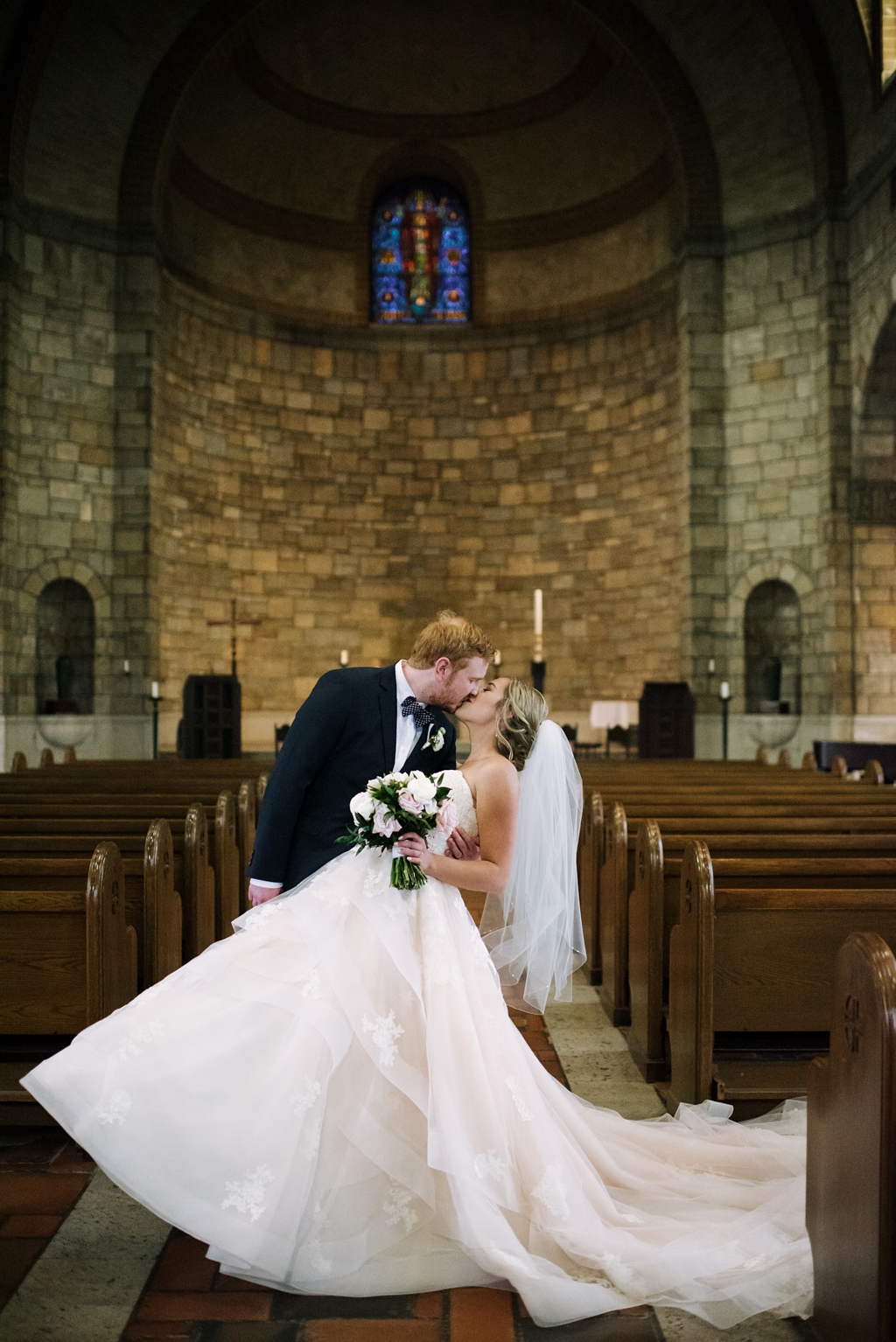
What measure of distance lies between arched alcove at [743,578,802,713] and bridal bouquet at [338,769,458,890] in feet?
33.9

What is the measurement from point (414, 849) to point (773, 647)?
10.8 m

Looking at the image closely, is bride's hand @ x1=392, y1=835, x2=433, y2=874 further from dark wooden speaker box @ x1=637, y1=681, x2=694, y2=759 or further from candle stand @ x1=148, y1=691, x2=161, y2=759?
candle stand @ x1=148, y1=691, x2=161, y2=759

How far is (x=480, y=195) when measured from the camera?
48.3 feet

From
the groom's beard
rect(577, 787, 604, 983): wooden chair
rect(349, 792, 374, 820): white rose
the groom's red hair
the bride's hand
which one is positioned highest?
the groom's red hair

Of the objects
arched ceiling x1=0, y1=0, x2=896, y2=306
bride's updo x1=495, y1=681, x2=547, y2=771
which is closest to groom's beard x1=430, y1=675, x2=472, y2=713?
bride's updo x1=495, y1=681, x2=547, y2=771

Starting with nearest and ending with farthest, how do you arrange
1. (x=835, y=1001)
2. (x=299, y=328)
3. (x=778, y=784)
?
(x=835, y=1001)
(x=778, y=784)
(x=299, y=328)

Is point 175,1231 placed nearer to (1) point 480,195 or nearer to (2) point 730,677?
(2) point 730,677

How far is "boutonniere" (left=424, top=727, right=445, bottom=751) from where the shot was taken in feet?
8.94

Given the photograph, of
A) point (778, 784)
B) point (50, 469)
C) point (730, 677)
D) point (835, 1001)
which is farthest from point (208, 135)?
point (835, 1001)

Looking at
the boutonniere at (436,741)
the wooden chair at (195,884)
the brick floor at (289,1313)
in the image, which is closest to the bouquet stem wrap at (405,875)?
the boutonniere at (436,741)

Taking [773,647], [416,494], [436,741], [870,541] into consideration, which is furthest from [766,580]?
[436,741]

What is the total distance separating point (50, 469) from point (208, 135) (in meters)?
4.78

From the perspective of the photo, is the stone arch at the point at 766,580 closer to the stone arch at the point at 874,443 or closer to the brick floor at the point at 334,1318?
the stone arch at the point at 874,443

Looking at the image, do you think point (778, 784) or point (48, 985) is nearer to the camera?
point (48, 985)
